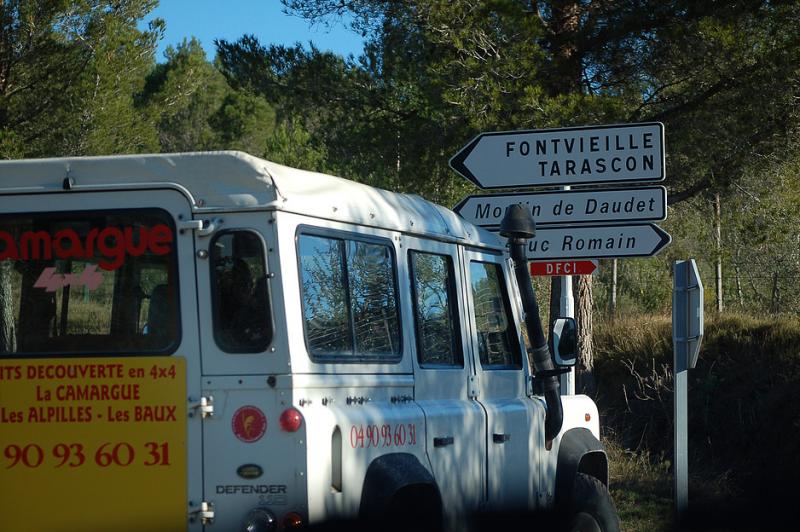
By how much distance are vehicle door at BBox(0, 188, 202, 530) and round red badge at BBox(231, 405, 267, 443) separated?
0.55 feet

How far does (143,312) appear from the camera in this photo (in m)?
4.37

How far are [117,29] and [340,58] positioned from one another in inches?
184

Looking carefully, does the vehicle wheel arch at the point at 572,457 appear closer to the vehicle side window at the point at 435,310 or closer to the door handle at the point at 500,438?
the door handle at the point at 500,438

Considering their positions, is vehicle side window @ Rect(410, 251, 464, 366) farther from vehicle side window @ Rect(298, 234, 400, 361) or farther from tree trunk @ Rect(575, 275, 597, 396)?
tree trunk @ Rect(575, 275, 597, 396)

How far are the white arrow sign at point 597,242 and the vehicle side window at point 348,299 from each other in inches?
151

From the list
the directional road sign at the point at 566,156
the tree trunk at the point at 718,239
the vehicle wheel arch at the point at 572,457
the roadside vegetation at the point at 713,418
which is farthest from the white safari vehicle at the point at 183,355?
the tree trunk at the point at 718,239

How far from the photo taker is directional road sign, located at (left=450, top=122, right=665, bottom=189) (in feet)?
27.9

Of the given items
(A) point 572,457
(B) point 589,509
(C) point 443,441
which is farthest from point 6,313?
(B) point 589,509

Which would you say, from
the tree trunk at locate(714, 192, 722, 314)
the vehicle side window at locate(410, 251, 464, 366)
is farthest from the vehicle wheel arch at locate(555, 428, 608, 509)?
the tree trunk at locate(714, 192, 722, 314)

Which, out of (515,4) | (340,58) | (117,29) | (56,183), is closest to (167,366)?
(56,183)

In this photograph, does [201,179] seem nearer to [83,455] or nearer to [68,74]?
[83,455]

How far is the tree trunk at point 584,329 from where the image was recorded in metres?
12.7

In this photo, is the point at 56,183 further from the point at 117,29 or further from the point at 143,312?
the point at 117,29

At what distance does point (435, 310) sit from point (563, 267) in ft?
11.9
